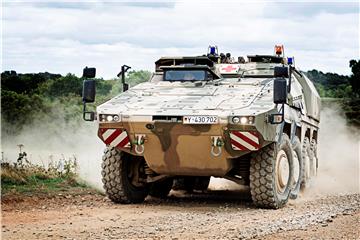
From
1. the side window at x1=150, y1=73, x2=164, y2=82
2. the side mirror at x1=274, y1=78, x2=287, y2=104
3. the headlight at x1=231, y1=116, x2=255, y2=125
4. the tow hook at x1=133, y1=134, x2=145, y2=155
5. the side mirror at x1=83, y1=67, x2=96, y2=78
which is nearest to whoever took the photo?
the headlight at x1=231, y1=116, x2=255, y2=125

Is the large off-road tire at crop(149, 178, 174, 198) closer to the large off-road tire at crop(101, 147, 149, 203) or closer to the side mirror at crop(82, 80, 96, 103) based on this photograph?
the large off-road tire at crop(101, 147, 149, 203)

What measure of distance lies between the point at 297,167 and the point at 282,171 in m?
1.47

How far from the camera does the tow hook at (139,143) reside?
1122 centimetres

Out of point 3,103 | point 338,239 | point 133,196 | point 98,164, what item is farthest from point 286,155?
point 3,103

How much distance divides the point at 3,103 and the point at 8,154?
152 inches

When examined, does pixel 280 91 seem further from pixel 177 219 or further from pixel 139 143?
pixel 177 219

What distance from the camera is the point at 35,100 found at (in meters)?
22.3

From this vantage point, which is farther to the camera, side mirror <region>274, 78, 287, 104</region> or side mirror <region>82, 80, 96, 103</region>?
side mirror <region>82, 80, 96, 103</region>

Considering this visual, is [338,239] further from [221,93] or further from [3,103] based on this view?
[3,103]

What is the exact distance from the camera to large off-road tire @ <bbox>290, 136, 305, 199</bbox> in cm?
1302

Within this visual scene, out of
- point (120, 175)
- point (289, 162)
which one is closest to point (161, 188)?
point (120, 175)

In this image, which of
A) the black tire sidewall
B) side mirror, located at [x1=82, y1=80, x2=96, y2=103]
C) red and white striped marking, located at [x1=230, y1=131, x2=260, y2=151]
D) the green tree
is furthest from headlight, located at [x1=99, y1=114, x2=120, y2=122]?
the green tree

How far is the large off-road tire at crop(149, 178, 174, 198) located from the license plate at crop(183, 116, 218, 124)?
110 inches

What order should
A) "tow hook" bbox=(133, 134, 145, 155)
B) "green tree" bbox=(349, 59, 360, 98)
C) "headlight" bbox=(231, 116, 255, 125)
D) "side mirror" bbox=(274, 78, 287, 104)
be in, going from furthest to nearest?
"green tree" bbox=(349, 59, 360, 98)
"tow hook" bbox=(133, 134, 145, 155)
"side mirror" bbox=(274, 78, 287, 104)
"headlight" bbox=(231, 116, 255, 125)
